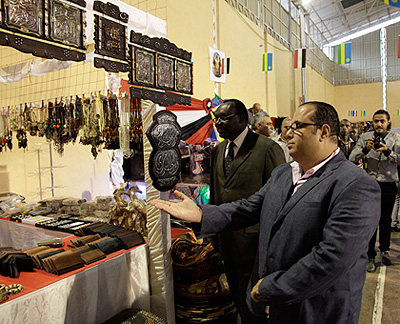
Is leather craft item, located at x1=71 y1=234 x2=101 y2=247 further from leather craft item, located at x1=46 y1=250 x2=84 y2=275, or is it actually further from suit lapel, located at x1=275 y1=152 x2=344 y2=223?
suit lapel, located at x1=275 y1=152 x2=344 y2=223

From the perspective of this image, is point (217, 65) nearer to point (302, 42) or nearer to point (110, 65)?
point (110, 65)

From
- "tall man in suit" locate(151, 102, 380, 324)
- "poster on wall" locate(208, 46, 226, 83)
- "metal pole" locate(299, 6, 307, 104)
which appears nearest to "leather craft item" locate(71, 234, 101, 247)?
"tall man in suit" locate(151, 102, 380, 324)

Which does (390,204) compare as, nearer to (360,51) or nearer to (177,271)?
(177,271)

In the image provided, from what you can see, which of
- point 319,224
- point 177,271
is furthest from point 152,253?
point 319,224

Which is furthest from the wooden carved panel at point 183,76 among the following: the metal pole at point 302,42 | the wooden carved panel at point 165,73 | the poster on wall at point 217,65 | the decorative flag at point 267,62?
the metal pole at point 302,42

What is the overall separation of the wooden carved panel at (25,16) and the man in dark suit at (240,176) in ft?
3.75

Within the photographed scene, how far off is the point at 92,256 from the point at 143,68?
129 centimetres

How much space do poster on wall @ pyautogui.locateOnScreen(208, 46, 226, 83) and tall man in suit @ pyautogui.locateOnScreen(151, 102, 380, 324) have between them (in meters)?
Answer: 5.38

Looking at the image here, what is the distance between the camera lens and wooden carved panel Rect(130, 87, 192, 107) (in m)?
1.96

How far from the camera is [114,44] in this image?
195cm

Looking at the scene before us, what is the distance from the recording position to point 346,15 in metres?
15.4

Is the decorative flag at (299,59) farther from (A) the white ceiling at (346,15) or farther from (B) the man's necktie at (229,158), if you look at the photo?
(B) the man's necktie at (229,158)

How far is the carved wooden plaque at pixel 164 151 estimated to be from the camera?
1.94 metres

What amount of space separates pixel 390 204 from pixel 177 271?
251 centimetres
